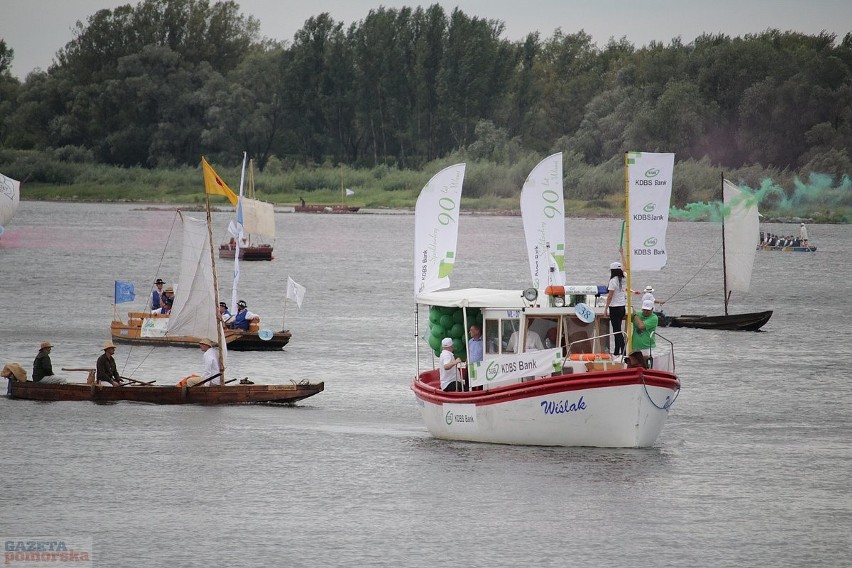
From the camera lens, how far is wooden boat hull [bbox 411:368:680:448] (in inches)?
1357

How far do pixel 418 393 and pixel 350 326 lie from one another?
1346 inches

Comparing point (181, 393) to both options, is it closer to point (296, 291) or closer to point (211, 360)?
point (211, 360)

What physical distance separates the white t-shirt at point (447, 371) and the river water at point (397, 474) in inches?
70.0

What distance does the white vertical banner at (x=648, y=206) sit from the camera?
34.3m

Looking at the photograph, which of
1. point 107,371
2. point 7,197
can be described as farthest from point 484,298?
point 7,197

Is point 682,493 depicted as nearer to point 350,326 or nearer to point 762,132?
point 350,326

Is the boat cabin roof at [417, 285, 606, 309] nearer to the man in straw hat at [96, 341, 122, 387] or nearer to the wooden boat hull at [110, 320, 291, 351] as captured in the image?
the man in straw hat at [96, 341, 122, 387]

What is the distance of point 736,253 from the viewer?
75.1 m

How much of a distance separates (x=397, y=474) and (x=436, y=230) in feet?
22.0

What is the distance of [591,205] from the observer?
194m

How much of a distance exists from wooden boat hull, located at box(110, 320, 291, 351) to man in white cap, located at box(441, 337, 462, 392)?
22455 mm

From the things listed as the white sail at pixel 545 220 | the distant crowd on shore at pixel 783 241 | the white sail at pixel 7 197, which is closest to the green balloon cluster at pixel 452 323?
the white sail at pixel 545 220

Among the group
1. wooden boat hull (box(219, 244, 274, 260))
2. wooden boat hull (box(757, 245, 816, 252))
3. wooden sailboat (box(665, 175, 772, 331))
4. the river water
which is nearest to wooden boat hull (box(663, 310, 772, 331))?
wooden sailboat (box(665, 175, 772, 331))

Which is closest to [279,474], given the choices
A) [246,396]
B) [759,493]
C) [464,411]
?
[464,411]
